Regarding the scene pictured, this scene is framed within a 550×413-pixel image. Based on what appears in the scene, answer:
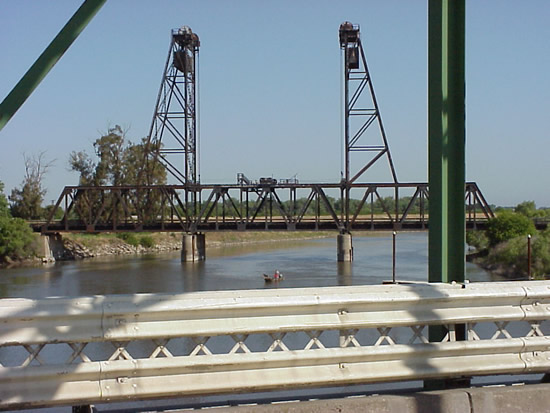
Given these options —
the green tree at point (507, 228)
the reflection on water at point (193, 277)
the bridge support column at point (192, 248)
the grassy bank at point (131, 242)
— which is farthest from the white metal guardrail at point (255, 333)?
the grassy bank at point (131, 242)

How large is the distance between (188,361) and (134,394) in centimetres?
44

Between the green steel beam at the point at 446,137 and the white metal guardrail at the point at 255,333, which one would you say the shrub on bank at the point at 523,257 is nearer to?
the green steel beam at the point at 446,137

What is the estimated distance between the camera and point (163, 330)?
484 cm

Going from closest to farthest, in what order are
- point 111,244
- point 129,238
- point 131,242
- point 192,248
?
point 192,248 < point 111,244 < point 131,242 < point 129,238

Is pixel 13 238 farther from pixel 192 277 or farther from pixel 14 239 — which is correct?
pixel 192 277

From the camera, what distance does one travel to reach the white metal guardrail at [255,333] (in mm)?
4664

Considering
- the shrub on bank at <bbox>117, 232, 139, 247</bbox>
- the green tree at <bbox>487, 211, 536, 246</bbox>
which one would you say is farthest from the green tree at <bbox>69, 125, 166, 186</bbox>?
the green tree at <bbox>487, 211, 536, 246</bbox>

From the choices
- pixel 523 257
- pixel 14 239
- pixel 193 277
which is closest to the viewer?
pixel 523 257

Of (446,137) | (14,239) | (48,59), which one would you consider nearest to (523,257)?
(446,137)

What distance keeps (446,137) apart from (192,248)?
52004 mm


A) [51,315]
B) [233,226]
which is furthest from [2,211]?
[51,315]

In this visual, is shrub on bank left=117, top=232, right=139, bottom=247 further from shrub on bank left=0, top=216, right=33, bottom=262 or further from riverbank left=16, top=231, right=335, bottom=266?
shrub on bank left=0, top=216, right=33, bottom=262

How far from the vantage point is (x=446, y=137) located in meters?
6.04

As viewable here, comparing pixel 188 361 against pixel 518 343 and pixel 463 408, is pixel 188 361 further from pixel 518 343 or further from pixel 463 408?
pixel 518 343
